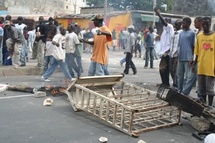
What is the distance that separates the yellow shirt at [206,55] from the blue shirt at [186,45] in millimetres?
1225

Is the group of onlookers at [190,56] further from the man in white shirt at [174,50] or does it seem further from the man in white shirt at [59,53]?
the man in white shirt at [59,53]

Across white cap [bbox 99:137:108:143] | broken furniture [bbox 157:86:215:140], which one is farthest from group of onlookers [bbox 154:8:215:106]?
white cap [bbox 99:137:108:143]

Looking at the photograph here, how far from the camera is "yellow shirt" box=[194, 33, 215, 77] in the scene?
222 inches

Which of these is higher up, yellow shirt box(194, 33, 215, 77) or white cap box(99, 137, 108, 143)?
yellow shirt box(194, 33, 215, 77)

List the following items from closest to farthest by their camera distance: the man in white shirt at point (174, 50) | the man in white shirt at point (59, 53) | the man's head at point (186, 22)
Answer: the man's head at point (186, 22)
the man in white shirt at point (174, 50)
the man in white shirt at point (59, 53)

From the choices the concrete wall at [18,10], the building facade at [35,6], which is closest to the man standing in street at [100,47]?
the building facade at [35,6]

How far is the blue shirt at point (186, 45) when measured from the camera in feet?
23.0

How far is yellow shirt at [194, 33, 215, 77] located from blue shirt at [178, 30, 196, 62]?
4.02ft

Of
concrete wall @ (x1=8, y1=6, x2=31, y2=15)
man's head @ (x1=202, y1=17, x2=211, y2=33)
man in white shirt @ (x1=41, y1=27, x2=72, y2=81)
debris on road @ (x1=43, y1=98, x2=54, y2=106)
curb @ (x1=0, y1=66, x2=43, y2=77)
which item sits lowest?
debris on road @ (x1=43, y1=98, x2=54, y2=106)

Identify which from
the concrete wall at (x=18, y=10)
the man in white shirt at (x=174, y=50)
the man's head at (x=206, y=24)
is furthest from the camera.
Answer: the concrete wall at (x=18, y=10)

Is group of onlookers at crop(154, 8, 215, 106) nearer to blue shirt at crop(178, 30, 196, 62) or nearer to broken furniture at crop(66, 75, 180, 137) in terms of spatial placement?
blue shirt at crop(178, 30, 196, 62)

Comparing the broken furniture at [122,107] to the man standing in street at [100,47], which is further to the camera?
the man standing in street at [100,47]

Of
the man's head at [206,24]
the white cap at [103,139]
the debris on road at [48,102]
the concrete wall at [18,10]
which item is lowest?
the white cap at [103,139]

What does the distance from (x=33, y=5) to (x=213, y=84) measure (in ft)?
106
